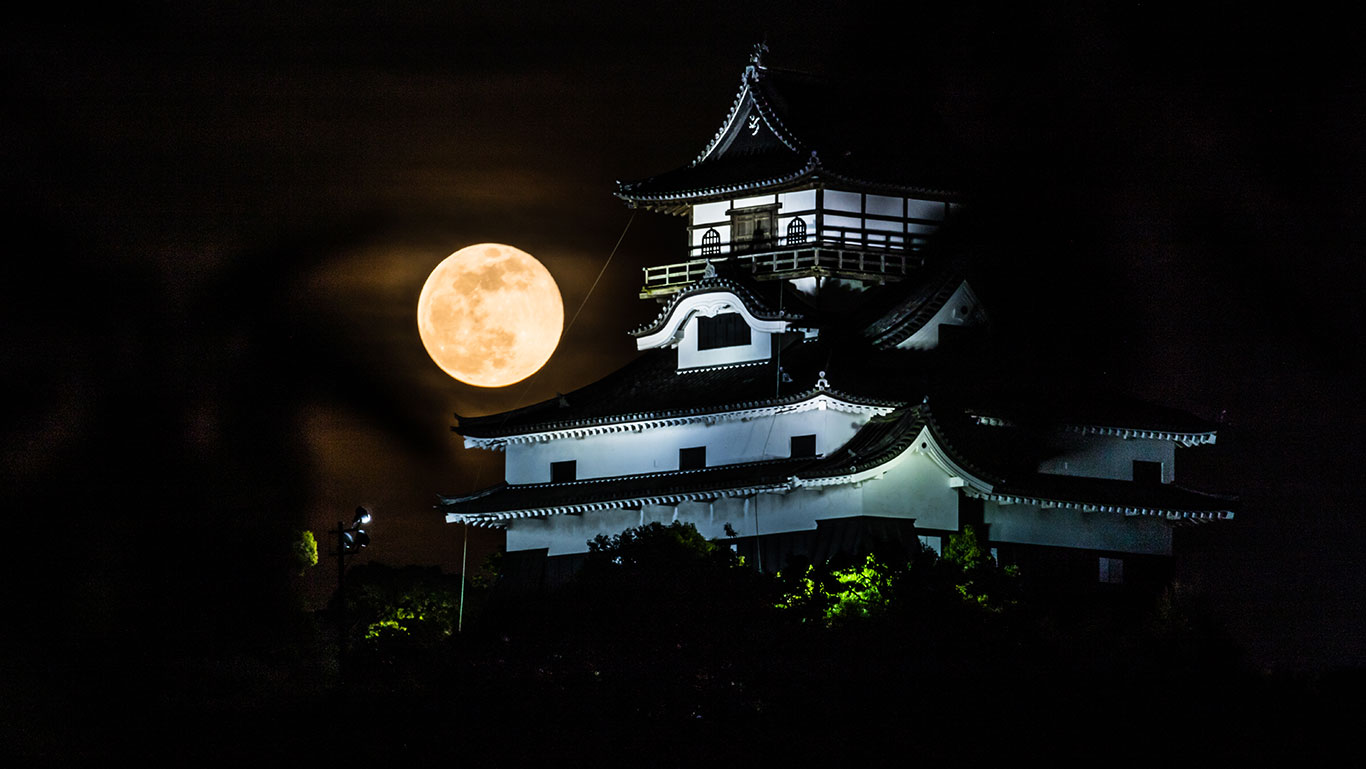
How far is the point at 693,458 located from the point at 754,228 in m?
7.19

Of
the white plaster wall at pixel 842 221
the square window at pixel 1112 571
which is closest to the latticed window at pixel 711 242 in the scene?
the white plaster wall at pixel 842 221

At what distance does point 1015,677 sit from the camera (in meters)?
43.9

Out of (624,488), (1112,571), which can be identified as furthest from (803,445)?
(1112,571)

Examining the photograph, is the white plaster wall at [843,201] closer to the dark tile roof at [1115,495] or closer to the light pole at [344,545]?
the dark tile roof at [1115,495]

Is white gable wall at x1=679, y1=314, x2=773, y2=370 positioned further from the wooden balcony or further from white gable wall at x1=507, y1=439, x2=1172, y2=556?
white gable wall at x1=507, y1=439, x2=1172, y2=556

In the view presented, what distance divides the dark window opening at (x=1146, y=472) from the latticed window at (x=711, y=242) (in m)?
12.1

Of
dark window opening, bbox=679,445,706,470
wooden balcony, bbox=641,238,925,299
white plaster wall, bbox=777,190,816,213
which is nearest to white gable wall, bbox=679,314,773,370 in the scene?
wooden balcony, bbox=641,238,925,299

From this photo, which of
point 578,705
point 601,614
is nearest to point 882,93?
point 601,614

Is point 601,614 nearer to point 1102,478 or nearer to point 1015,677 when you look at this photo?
point 1015,677

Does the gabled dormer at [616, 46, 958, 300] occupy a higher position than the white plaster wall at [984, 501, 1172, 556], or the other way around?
the gabled dormer at [616, 46, 958, 300]

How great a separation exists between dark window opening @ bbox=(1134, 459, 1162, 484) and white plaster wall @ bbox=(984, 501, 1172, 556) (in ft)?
4.22

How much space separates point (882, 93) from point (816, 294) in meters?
7.20

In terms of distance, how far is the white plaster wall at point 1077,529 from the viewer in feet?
173

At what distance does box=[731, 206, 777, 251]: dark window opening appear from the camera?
5864cm
